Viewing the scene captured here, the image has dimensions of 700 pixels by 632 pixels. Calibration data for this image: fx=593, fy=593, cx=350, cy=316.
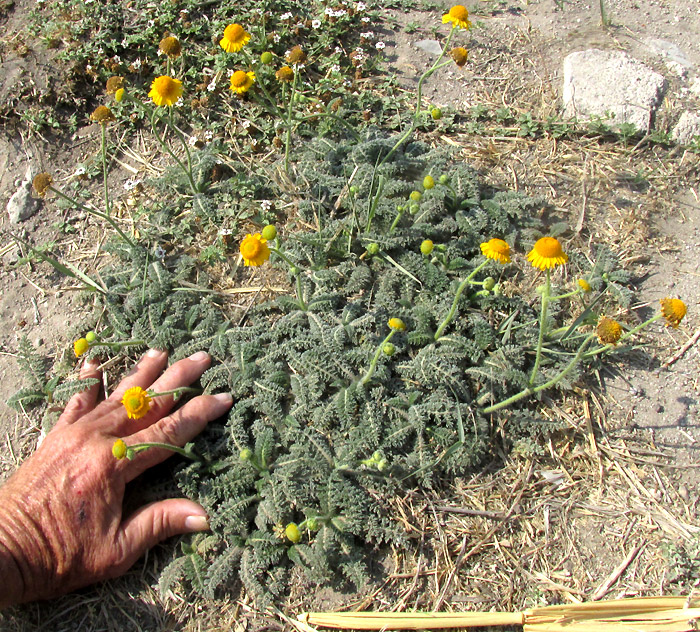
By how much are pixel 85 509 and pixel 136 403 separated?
1.78ft

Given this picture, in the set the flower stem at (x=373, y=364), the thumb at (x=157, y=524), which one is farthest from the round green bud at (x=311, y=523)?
the flower stem at (x=373, y=364)

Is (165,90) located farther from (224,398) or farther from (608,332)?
(608,332)

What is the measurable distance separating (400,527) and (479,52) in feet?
12.0

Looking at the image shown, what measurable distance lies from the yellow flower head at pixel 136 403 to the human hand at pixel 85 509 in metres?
0.18

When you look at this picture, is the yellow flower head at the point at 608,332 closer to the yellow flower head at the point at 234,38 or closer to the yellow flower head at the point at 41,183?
the yellow flower head at the point at 234,38

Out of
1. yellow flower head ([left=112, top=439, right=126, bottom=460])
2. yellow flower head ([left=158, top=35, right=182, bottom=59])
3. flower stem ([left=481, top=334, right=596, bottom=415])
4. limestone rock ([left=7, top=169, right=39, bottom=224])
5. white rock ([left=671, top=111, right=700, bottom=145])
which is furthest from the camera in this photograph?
white rock ([left=671, top=111, right=700, bottom=145])

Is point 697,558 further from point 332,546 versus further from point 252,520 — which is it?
point 252,520

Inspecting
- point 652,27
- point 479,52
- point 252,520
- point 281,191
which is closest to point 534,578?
point 252,520

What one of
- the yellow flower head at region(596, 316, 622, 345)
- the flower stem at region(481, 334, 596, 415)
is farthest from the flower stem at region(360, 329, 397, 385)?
the yellow flower head at region(596, 316, 622, 345)

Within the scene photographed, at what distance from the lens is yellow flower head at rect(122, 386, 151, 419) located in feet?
8.97

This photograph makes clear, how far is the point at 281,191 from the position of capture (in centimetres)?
396

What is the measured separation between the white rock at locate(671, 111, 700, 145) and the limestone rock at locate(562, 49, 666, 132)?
0.20m

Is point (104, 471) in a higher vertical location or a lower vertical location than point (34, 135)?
lower

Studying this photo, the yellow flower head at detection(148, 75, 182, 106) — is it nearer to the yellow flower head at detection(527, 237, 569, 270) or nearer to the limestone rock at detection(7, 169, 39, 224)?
the limestone rock at detection(7, 169, 39, 224)
